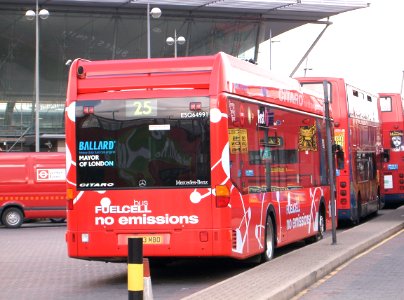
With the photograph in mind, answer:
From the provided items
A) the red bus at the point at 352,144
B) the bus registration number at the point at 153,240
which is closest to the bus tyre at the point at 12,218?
the red bus at the point at 352,144

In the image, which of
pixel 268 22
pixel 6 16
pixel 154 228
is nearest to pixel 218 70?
pixel 154 228

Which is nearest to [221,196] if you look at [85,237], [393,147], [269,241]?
[85,237]

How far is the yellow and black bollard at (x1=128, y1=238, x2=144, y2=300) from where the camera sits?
7.89 meters

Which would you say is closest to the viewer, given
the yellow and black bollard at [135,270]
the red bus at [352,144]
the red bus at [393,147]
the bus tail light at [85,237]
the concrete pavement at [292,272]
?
the yellow and black bollard at [135,270]

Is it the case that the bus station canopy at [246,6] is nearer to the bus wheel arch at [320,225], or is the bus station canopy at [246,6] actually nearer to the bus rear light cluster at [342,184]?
the bus rear light cluster at [342,184]

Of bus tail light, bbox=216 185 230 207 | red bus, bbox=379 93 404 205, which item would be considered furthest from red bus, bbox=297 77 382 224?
bus tail light, bbox=216 185 230 207

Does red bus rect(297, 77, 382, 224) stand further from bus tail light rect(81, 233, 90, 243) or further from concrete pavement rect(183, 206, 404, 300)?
bus tail light rect(81, 233, 90, 243)

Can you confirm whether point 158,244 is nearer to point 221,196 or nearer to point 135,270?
point 221,196

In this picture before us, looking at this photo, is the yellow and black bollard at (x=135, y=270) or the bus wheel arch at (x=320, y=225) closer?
the yellow and black bollard at (x=135, y=270)

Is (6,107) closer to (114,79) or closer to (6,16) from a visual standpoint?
(6,16)

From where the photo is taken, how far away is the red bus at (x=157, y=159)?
12766mm

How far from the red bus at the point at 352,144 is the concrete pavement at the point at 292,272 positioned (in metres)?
3.50

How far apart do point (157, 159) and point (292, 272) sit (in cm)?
250

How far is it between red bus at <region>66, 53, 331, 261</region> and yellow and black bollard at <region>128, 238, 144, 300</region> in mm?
4777
